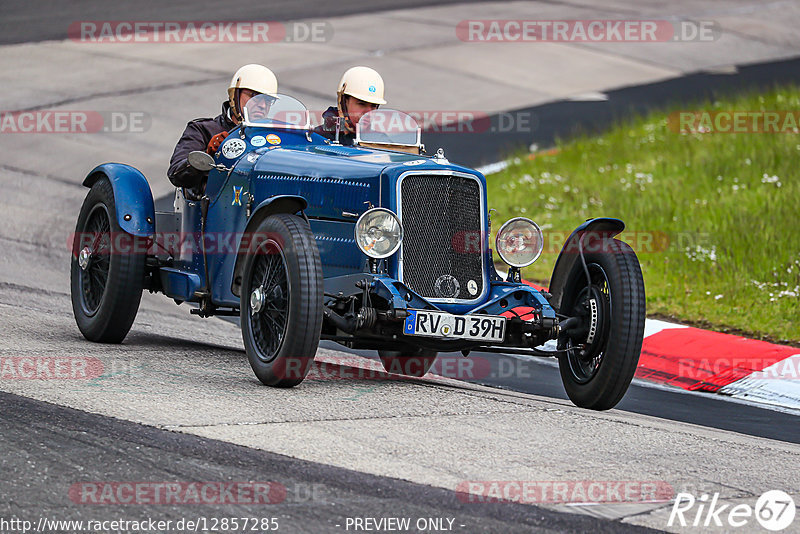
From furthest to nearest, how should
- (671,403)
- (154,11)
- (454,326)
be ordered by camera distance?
(154,11)
(671,403)
(454,326)

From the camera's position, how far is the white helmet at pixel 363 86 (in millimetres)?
8773

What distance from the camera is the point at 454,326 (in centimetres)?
699

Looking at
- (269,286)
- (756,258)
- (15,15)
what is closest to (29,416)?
Answer: (269,286)

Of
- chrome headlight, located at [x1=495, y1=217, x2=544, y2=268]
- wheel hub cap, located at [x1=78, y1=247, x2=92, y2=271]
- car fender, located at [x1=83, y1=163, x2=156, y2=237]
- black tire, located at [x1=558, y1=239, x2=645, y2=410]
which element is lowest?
black tire, located at [x1=558, y1=239, x2=645, y2=410]

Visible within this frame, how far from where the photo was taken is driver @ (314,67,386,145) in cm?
878

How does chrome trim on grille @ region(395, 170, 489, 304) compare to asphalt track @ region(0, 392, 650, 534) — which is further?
chrome trim on grille @ region(395, 170, 489, 304)

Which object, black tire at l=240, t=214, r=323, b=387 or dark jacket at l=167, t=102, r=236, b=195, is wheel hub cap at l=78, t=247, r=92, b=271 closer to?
dark jacket at l=167, t=102, r=236, b=195

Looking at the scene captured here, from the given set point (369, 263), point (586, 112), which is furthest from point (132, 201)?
point (586, 112)

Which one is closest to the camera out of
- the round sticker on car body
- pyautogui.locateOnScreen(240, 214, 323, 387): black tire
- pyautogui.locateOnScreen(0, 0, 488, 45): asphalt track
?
pyautogui.locateOnScreen(240, 214, 323, 387): black tire

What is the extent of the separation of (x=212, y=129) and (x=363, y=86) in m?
1.09

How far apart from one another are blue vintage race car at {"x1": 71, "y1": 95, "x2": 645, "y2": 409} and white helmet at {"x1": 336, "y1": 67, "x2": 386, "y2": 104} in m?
0.29

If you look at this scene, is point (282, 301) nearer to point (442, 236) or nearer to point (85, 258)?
point (442, 236)

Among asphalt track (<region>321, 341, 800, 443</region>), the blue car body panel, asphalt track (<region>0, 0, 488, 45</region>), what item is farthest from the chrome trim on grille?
asphalt track (<region>0, 0, 488, 45</region>)

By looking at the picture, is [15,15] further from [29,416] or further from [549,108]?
[29,416]
